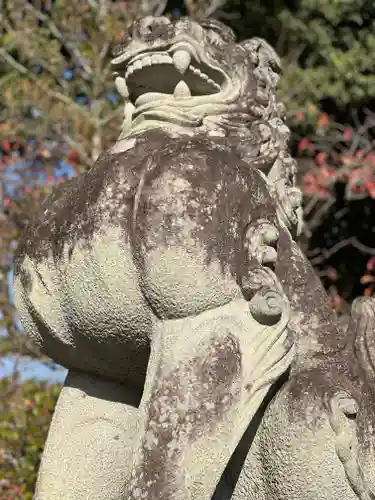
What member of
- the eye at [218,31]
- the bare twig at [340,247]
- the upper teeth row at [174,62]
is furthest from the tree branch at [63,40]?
the upper teeth row at [174,62]

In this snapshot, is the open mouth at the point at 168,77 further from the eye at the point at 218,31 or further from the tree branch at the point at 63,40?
the tree branch at the point at 63,40

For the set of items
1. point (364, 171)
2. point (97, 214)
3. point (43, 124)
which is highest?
point (97, 214)

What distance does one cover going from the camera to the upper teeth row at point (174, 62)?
171 centimetres

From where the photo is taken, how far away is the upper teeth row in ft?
5.60

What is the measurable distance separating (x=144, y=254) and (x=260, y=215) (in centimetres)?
26

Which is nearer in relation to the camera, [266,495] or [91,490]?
[266,495]

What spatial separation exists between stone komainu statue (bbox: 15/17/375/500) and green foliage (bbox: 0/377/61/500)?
2719mm

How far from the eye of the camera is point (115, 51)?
1838 mm

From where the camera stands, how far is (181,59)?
1706 millimetres

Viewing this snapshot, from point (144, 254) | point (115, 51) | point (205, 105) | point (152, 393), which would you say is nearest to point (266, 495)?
point (152, 393)

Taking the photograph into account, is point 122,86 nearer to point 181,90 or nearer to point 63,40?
point 181,90

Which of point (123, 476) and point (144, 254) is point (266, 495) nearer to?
point (123, 476)

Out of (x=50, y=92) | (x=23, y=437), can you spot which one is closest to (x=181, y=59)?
(x=23, y=437)

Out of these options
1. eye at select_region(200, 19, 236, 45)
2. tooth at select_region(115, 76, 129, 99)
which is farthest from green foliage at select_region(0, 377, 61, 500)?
eye at select_region(200, 19, 236, 45)
